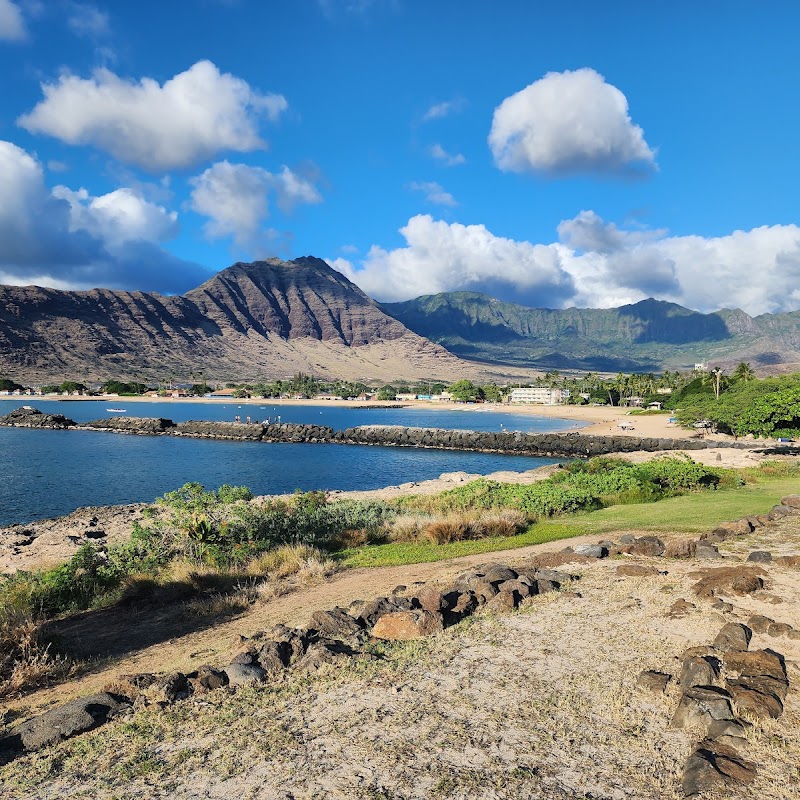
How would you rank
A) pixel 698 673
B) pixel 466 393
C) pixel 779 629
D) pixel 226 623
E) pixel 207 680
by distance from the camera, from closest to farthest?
1. pixel 698 673
2. pixel 207 680
3. pixel 779 629
4. pixel 226 623
5. pixel 466 393

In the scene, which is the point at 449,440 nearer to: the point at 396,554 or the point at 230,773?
the point at 396,554

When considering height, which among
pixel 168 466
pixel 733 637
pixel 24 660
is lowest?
pixel 168 466

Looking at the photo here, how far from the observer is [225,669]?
7137 mm

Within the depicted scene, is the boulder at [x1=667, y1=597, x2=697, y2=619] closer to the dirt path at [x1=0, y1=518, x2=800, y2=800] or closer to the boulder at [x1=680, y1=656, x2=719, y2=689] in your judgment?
the dirt path at [x1=0, y1=518, x2=800, y2=800]

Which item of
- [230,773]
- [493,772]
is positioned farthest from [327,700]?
[493,772]

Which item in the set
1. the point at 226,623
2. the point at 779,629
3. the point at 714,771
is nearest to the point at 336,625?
the point at 226,623

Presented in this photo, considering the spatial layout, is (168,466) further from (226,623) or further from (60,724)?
(60,724)

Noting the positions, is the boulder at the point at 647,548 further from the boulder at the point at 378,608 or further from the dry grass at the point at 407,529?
the dry grass at the point at 407,529

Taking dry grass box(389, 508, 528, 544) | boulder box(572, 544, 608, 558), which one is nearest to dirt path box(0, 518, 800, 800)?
boulder box(572, 544, 608, 558)

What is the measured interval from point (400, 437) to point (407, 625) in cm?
7121

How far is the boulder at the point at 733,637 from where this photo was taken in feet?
22.6

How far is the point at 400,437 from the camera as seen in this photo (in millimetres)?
79375

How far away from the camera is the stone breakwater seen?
66.5 meters

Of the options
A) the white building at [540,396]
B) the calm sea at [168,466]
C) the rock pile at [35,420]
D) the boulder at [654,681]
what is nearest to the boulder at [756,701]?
the boulder at [654,681]
